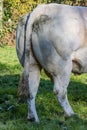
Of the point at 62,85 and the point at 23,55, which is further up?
the point at 23,55

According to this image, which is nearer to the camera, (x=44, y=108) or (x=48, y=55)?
(x=48, y=55)

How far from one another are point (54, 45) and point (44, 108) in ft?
4.07

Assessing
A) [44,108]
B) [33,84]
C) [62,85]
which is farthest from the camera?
[44,108]

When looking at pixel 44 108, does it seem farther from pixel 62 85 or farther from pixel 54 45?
pixel 54 45

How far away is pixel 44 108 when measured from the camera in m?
6.46

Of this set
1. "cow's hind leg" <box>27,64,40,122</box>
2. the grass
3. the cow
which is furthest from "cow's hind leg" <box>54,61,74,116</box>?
"cow's hind leg" <box>27,64,40,122</box>

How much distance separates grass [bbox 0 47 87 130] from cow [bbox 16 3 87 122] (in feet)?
0.73

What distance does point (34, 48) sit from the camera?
19.3 feet

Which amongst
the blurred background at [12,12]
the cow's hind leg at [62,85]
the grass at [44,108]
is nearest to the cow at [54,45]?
the cow's hind leg at [62,85]

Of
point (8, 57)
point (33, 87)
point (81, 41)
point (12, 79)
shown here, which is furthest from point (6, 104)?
point (8, 57)

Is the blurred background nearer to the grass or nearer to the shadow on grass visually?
the grass

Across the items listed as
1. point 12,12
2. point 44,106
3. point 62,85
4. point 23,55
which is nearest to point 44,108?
point 44,106

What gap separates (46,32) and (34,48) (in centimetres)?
30

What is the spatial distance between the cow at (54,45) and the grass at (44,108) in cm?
22
